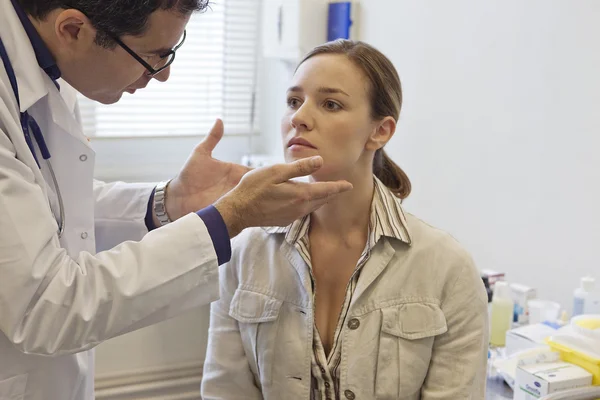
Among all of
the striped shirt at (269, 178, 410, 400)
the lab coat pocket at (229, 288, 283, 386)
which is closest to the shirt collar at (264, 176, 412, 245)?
the striped shirt at (269, 178, 410, 400)

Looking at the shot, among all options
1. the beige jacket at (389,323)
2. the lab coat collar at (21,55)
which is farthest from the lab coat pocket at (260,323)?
the lab coat collar at (21,55)

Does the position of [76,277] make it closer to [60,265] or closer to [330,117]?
[60,265]

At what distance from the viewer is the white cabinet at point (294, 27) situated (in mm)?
2607

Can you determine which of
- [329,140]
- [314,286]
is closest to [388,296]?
[314,286]

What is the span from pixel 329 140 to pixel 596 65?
2.80ft

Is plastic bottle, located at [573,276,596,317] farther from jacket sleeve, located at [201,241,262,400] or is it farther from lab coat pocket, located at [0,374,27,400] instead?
lab coat pocket, located at [0,374,27,400]

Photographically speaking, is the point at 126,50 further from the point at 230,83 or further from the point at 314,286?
the point at 230,83

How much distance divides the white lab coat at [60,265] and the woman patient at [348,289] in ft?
1.19

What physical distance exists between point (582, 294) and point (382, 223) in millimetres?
702

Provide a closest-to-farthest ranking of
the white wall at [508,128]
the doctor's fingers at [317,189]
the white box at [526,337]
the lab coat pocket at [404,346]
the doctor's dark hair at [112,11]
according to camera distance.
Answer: the doctor's dark hair at [112,11] < the doctor's fingers at [317,189] < the lab coat pocket at [404,346] < the white box at [526,337] < the white wall at [508,128]

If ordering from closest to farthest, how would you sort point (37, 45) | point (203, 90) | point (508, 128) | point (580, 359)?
1. point (37, 45)
2. point (580, 359)
3. point (508, 128)
4. point (203, 90)

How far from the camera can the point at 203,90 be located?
2865mm

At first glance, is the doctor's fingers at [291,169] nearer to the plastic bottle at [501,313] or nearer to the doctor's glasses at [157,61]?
the doctor's glasses at [157,61]

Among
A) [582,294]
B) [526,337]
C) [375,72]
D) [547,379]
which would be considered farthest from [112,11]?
[582,294]
